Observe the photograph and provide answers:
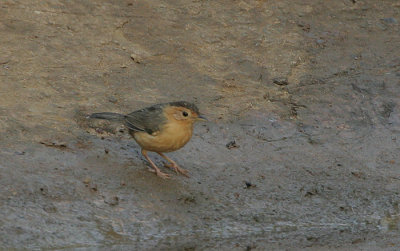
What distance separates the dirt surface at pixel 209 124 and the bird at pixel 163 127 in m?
0.26

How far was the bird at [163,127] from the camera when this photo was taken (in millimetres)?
6012

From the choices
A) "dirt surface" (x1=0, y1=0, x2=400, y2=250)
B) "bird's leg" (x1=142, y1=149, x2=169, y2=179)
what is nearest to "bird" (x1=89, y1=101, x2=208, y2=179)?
"bird's leg" (x1=142, y1=149, x2=169, y2=179)

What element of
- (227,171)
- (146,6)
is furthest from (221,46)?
(227,171)

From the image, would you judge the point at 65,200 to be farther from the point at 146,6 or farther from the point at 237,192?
the point at 146,6

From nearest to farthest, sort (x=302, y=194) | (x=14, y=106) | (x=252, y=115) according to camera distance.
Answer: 1. (x=302, y=194)
2. (x=14, y=106)
3. (x=252, y=115)

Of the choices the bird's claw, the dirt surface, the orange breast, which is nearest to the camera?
the dirt surface

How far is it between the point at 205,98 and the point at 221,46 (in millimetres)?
1371

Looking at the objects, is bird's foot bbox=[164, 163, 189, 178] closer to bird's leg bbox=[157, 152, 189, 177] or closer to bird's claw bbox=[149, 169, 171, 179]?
bird's leg bbox=[157, 152, 189, 177]

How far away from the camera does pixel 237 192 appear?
6043 mm

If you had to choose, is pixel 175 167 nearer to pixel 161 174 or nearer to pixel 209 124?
pixel 161 174

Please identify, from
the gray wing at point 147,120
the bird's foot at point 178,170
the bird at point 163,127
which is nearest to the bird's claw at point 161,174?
the bird at point 163,127

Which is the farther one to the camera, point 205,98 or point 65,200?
point 205,98

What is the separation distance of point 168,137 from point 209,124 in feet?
4.02

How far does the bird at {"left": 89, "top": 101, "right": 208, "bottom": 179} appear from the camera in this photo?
237 inches
